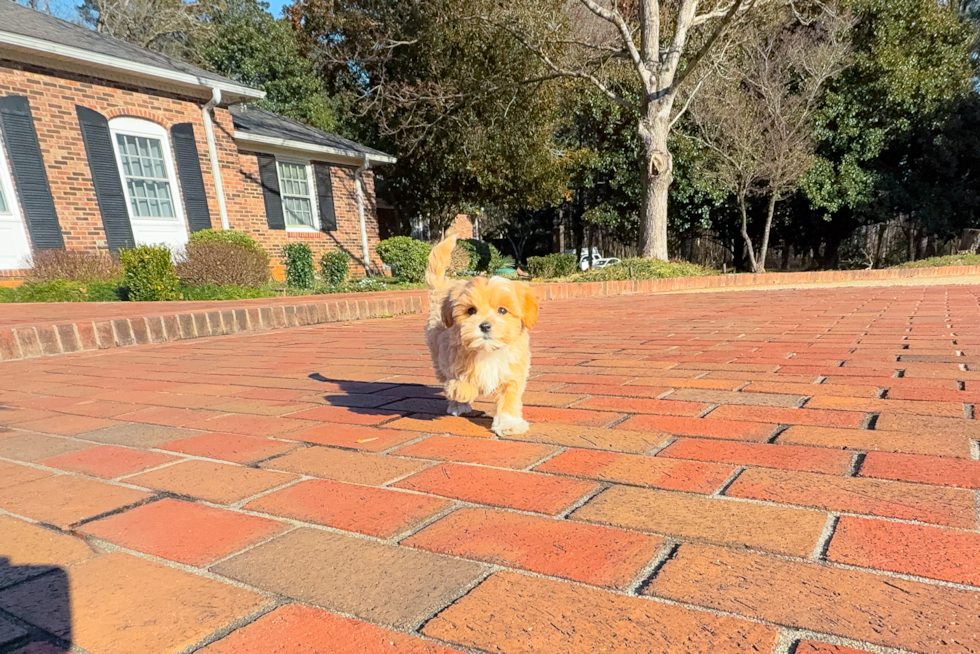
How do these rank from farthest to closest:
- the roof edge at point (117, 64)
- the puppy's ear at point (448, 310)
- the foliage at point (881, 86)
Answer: the foliage at point (881, 86) → the roof edge at point (117, 64) → the puppy's ear at point (448, 310)

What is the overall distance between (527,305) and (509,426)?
0.52 meters

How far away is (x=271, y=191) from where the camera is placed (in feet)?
48.8

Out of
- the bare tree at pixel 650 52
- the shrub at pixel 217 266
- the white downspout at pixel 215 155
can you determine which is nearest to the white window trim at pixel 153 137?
the white downspout at pixel 215 155

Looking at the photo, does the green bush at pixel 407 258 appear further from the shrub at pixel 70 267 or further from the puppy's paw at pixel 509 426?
the puppy's paw at pixel 509 426

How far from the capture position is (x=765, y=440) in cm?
190

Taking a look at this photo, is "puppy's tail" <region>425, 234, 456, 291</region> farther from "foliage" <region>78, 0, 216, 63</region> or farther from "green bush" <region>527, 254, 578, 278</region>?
"foliage" <region>78, 0, 216, 63</region>

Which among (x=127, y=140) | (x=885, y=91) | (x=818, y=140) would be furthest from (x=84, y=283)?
(x=885, y=91)

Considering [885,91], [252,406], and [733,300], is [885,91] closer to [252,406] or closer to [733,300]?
[733,300]

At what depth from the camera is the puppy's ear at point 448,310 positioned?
2.15 metres

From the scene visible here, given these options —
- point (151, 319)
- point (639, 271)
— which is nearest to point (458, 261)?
point (639, 271)

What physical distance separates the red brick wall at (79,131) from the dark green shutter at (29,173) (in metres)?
0.11

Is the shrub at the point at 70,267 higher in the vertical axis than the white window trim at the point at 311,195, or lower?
lower

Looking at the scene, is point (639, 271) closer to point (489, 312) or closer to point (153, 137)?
point (489, 312)

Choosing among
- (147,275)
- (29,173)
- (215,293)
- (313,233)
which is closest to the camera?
(147,275)
